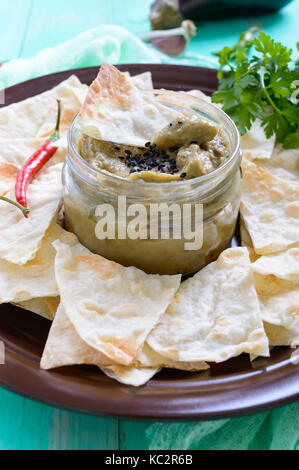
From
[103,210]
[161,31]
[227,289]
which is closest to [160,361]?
[227,289]

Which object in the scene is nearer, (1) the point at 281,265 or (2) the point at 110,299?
(2) the point at 110,299

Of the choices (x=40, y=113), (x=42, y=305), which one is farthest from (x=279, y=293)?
(x=40, y=113)

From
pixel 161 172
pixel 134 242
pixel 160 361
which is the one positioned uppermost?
pixel 161 172

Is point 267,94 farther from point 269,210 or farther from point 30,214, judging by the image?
point 30,214

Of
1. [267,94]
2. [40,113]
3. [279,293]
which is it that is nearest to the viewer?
[279,293]


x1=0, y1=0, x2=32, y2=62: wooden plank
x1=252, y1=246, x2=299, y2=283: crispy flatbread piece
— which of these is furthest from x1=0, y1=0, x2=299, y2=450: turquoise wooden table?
x1=0, y1=0, x2=32, y2=62: wooden plank

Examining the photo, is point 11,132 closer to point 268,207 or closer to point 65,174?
point 65,174
